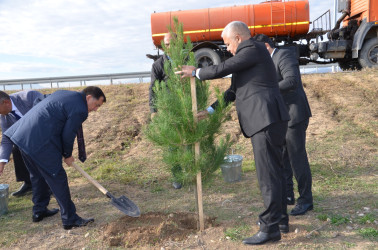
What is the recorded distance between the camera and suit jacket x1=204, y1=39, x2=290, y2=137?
2.97 meters

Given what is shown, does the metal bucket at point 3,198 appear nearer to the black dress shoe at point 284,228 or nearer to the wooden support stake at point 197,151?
the wooden support stake at point 197,151

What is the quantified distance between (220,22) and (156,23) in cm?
224

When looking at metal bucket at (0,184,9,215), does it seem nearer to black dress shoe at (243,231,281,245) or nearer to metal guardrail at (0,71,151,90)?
black dress shoe at (243,231,281,245)

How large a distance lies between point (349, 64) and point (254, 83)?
10410mm

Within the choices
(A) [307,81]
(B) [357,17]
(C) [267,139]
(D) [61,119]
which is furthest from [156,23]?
(C) [267,139]

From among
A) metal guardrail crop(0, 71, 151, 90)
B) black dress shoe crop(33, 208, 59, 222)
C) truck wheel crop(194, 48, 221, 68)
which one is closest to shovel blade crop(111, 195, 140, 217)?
black dress shoe crop(33, 208, 59, 222)

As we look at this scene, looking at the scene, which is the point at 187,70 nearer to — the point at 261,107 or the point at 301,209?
the point at 261,107

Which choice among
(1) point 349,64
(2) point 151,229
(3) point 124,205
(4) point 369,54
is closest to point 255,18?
(4) point 369,54

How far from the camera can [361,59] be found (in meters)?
10.5

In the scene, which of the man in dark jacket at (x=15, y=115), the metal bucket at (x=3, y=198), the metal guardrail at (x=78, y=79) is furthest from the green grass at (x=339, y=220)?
the metal guardrail at (x=78, y=79)

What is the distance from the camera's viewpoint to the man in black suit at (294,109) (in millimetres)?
3570

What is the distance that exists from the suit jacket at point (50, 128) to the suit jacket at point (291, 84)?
7.64 ft

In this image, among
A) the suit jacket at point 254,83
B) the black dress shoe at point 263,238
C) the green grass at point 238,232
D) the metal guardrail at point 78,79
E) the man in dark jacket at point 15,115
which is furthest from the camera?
the metal guardrail at point 78,79

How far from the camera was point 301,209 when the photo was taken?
3891 millimetres
